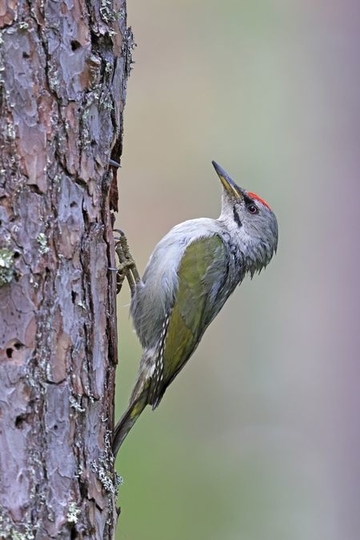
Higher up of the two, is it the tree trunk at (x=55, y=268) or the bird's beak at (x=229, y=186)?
the bird's beak at (x=229, y=186)

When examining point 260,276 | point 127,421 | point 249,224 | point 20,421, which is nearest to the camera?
point 20,421

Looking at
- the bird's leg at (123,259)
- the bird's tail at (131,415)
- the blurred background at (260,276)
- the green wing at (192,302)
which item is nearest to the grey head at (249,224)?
the green wing at (192,302)

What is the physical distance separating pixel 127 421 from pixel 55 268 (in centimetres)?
113

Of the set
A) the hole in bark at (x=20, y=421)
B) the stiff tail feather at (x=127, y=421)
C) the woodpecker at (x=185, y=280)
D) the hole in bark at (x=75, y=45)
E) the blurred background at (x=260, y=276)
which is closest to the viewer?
the hole in bark at (x=20, y=421)

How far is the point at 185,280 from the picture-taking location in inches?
182

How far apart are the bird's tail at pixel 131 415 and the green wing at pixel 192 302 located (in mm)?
71

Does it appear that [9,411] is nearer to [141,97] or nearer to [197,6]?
[141,97]

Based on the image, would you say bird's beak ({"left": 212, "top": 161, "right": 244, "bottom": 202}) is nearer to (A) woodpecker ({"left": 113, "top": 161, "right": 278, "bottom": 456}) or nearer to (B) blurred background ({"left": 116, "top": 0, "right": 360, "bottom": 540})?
(A) woodpecker ({"left": 113, "top": 161, "right": 278, "bottom": 456})

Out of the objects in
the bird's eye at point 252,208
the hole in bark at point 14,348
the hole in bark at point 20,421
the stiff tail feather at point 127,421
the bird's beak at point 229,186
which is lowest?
the stiff tail feather at point 127,421

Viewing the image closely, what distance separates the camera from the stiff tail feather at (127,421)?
11.9ft

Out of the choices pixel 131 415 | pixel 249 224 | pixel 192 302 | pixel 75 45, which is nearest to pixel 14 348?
pixel 75 45

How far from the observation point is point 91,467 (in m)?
3.06

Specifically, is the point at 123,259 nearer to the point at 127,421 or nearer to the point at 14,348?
the point at 127,421

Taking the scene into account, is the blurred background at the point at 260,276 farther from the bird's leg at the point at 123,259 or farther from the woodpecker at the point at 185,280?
the bird's leg at the point at 123,259
